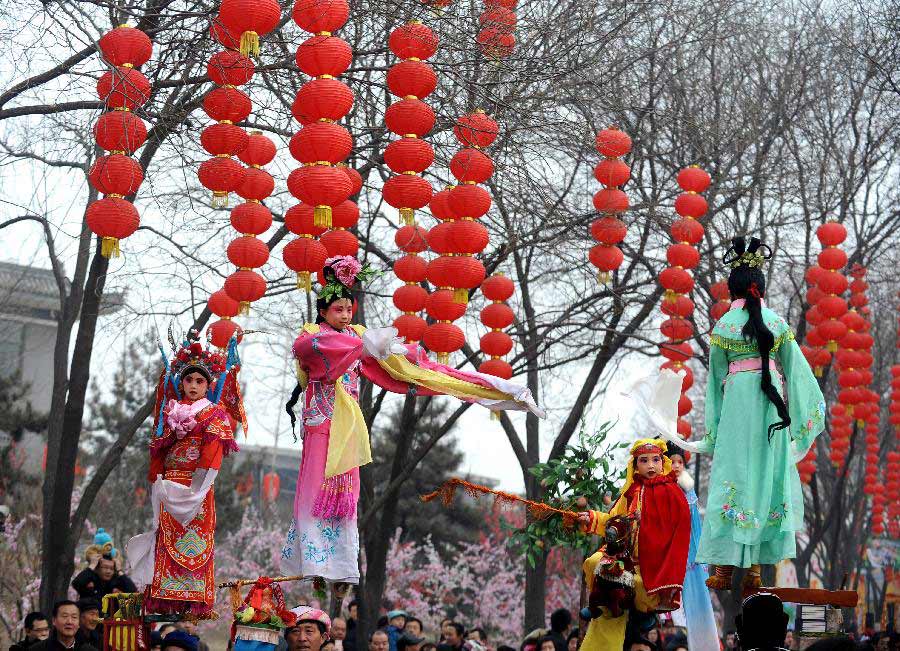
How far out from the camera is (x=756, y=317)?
865 centimetres

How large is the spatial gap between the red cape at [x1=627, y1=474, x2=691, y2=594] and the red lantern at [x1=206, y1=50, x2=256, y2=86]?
14.5 feet

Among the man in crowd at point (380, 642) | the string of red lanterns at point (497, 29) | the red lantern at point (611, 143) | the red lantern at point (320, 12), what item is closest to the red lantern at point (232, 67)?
the red lantern at point (320, 12)

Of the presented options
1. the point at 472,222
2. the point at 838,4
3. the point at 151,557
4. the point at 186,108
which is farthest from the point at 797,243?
the point at 151,557

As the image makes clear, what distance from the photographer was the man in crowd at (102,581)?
11289 mm

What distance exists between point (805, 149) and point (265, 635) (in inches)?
525

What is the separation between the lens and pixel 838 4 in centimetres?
1820

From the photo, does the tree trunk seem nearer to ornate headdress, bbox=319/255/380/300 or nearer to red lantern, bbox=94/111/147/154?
red lantern, bbox=94/111/147/154

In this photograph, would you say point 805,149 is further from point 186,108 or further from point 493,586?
point 493,586

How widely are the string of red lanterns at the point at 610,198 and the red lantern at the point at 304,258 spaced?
10.8 feet

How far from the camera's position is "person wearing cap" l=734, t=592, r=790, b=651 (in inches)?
208

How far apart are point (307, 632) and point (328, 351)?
6.77 feet

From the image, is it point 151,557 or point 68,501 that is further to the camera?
point 68,501

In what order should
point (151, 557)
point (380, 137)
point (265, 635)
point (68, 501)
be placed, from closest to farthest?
point (265, 635) < point (151, 557) < point (68, 501) < point (380, 137)

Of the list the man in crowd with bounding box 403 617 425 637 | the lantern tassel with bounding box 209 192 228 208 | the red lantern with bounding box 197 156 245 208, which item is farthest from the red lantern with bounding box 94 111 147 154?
the man in crowd with bounding box 403 617 425 637
